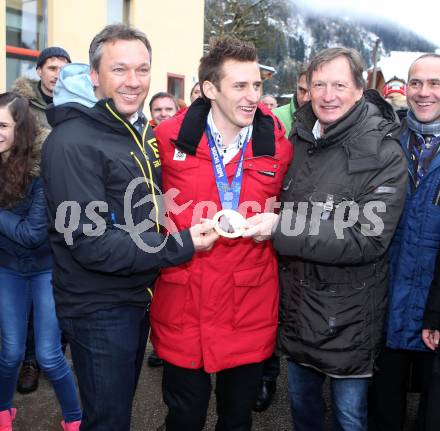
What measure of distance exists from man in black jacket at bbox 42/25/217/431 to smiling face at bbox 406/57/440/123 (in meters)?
1.43

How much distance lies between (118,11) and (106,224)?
9.30 m

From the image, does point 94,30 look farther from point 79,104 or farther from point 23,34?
point 79,104

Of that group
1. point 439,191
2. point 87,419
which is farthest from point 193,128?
point 87,419

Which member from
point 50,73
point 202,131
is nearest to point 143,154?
point 202,131

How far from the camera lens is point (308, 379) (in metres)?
2.78

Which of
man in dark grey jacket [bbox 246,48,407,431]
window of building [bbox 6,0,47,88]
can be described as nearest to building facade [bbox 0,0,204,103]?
window of building [bbox 6,0,47,88]

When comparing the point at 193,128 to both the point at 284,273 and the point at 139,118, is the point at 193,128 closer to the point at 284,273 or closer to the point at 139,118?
the point at 139,118

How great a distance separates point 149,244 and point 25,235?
43.9 inches

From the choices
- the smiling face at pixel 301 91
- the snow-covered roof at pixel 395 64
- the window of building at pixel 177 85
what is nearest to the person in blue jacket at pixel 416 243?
the smiling face at pixel 301 91

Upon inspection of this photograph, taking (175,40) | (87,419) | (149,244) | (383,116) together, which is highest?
(175,40)

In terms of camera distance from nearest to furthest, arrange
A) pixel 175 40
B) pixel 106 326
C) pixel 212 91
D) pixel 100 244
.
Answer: pixel 100 244 → pixel 106 326 → pixel 212 91 → pixel 175 40

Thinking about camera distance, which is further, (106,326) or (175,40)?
(175,40)

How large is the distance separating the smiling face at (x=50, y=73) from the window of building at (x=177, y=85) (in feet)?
24.9

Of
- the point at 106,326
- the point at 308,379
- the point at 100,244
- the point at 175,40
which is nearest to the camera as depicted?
the point at 100,244
